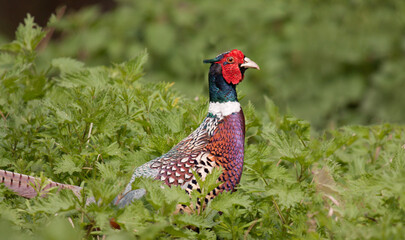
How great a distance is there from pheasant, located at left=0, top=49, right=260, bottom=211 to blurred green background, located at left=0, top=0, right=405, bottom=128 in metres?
3.72

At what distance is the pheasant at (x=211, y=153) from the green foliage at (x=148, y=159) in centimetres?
9

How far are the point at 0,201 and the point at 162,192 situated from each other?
766 millimetres

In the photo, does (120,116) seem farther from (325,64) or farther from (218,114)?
(325,64)

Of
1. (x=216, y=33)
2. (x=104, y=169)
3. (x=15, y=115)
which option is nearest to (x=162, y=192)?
(x=104, y=169)

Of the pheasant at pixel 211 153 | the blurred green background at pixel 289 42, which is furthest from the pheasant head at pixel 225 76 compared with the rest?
the blurred green background at pixel 289 42

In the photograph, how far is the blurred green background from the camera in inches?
265

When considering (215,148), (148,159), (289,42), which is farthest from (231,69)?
(289,42)

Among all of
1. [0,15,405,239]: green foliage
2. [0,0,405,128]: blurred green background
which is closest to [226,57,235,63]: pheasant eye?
[0,15,405,239]: green foliage

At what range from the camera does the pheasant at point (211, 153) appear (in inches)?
101

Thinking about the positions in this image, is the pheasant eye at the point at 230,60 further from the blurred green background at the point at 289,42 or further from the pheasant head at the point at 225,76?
the blurred green background at the point at 289,42

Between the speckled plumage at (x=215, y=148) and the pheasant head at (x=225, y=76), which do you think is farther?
the pheasant head at (x=225, y=76)

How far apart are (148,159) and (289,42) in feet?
15.4

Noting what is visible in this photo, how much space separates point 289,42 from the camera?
7.18 meters

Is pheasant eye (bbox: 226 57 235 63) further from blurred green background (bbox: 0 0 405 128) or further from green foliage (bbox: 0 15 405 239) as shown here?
blurred green background (bbox: 0 0 405 128)
